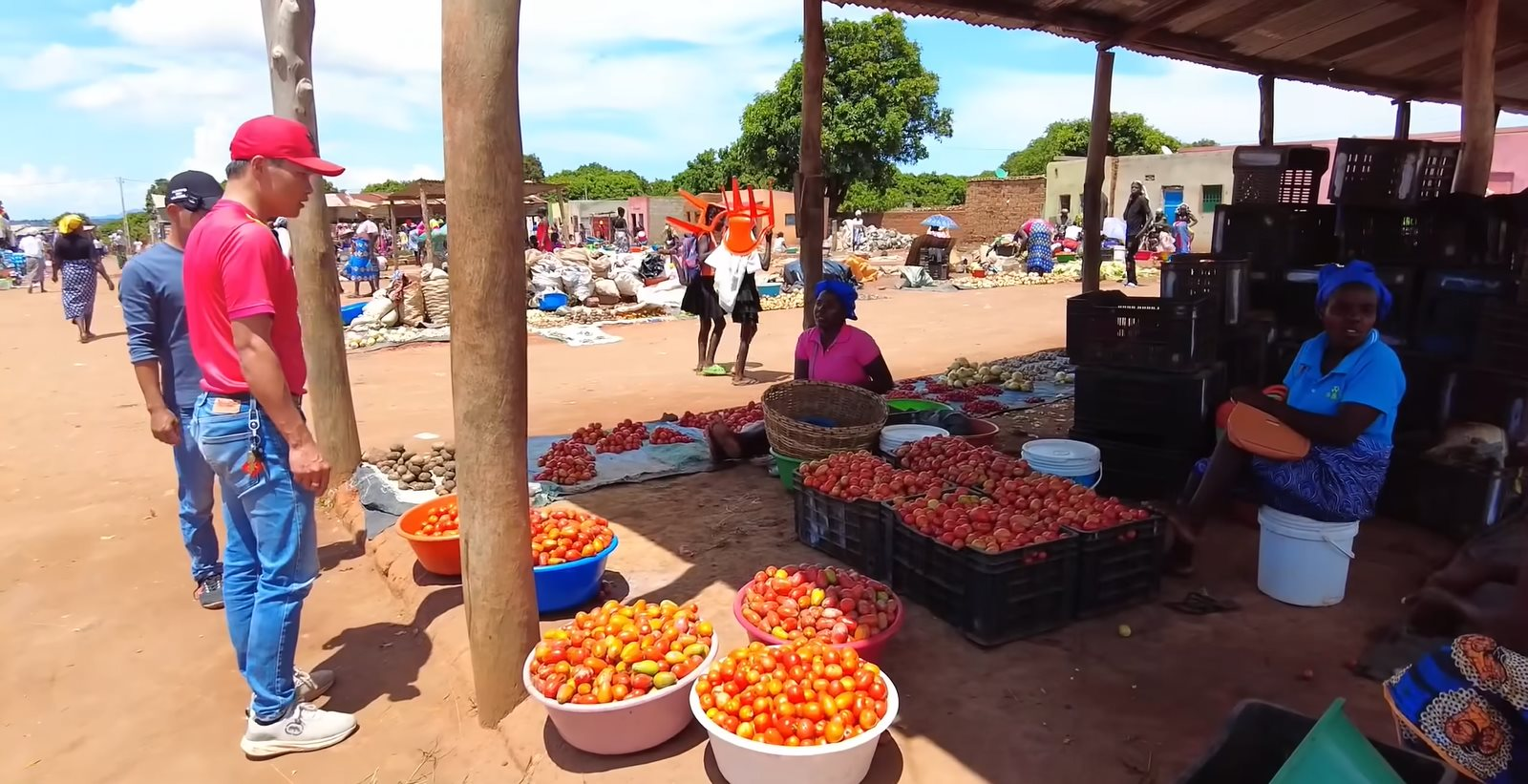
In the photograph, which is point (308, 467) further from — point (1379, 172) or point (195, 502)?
point (1379, 172)

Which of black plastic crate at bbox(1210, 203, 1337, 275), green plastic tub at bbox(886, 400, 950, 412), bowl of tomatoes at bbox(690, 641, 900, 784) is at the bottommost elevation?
bowl of tomatoes at bbox(690, 641, 900, 784)

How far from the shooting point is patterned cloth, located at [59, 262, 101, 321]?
12.2m

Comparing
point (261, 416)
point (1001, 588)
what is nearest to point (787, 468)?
point (1001, 588)

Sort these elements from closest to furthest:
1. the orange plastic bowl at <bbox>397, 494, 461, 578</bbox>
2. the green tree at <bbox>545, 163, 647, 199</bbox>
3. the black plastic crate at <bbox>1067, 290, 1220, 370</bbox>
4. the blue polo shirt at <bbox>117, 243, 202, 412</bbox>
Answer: the blue polo shirt at <bbox>117, 243, 202, 412</bbox> → the orange plastic bowl at <bbox>397, 494, 461, 578</bbox> → the black plastic crate at <bbox>1067, 290, 1220, 370</bbox> → the green tree at <bbox>545, 163, 647, 199</bbox>

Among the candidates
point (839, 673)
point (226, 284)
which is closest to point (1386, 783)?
point (839, 673)

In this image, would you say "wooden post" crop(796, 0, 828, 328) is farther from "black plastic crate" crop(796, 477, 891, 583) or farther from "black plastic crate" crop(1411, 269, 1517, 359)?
"black plastic crate" crop(1411, 269, 1517, 359)

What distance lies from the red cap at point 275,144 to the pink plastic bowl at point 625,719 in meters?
1.80

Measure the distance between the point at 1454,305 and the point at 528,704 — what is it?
5.04m

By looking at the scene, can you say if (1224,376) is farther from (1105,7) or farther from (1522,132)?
(1522,132)

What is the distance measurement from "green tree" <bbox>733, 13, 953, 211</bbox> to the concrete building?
19.0 ft

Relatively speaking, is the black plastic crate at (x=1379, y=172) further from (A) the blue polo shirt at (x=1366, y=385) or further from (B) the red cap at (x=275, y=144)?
(B) the red cap at (x=275, y=144)

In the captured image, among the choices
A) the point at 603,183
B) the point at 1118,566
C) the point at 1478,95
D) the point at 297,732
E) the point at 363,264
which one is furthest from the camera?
the point at 603,183

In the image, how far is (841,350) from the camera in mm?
5566

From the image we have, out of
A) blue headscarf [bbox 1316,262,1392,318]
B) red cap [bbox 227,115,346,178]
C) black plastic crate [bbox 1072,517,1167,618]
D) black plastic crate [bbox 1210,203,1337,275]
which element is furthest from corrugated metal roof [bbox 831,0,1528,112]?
red cap [bbox 227,115,346,178]
